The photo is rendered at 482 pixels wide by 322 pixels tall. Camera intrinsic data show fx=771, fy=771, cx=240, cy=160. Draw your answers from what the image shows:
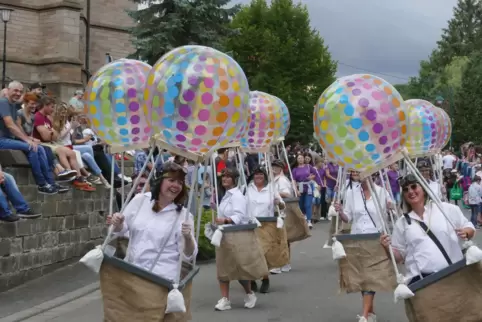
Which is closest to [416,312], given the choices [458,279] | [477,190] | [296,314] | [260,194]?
[458,279]

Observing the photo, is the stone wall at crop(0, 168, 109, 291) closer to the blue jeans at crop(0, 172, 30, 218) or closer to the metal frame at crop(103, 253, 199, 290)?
the blue jeans at crop(0, 172, 30, 218)

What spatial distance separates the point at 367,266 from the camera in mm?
8297

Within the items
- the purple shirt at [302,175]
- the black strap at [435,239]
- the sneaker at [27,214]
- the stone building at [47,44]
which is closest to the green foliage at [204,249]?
the sneaker at [27,214]

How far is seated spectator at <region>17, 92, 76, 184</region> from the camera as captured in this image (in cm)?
1115

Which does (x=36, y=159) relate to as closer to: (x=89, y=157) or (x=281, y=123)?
(x=89, y=157)

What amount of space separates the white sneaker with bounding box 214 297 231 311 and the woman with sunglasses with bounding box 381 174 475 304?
338 centimetres

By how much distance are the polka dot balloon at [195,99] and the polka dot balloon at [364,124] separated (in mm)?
1139

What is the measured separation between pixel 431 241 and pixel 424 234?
0.08 m

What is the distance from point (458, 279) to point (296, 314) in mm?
3343

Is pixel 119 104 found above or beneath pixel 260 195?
above

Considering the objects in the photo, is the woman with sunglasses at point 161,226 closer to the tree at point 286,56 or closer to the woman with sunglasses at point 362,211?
the woman with sunglasses at point 362,211

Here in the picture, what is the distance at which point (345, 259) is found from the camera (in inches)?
328

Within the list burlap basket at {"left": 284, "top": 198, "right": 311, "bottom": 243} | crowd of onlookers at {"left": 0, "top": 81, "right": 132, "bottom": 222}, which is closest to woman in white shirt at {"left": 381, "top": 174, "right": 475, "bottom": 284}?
crowd of onlookers at {"left": 0, "top": 81, "right": 132, "bottom": 222}

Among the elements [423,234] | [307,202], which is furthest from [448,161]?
[423,234]
